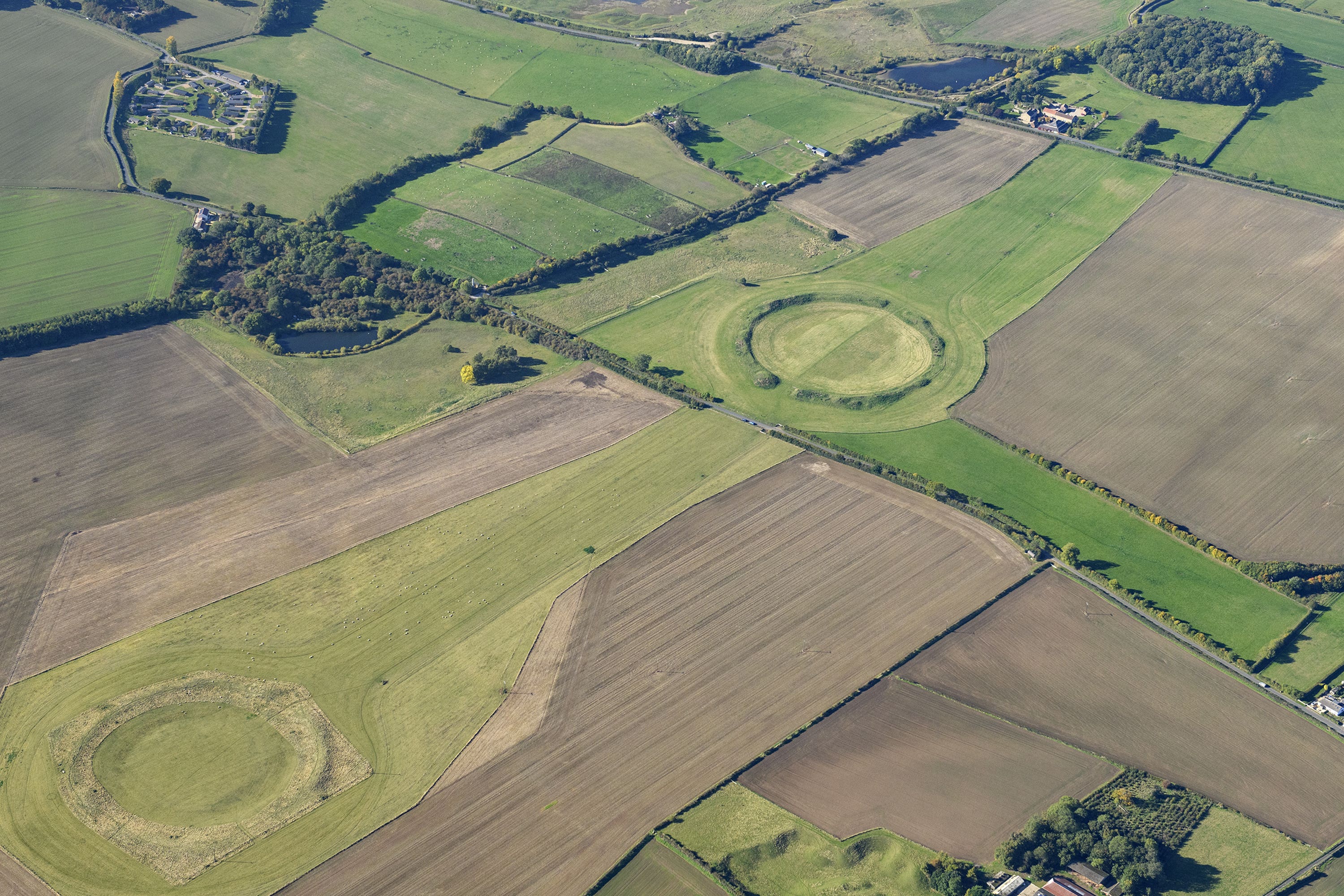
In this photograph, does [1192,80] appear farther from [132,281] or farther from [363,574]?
[132,281]

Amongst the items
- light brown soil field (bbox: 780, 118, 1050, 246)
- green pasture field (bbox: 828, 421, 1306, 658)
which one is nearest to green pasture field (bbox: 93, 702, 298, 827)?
green pasture field (bbox: 828, 421, 1306, 658)

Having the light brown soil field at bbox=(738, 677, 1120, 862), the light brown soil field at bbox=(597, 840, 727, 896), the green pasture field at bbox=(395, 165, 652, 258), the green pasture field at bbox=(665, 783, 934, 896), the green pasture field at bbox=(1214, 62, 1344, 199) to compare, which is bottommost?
the light brown soil field at bbox=(597, 840, 727, 896)

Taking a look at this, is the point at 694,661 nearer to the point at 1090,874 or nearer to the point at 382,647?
the point at 382,647

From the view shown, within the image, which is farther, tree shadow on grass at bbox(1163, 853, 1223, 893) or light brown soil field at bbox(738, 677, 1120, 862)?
light brown soil field at bbox(738, 677, 1120, 862)

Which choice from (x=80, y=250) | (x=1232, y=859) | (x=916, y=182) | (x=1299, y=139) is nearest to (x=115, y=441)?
(x=80, y=250)

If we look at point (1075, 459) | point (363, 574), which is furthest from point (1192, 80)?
point (363, 574)

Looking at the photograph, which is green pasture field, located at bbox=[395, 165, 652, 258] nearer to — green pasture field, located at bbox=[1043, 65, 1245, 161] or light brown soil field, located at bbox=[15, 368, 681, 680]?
light brown soil field, located at bbox=[15, 368, 681, 680]
